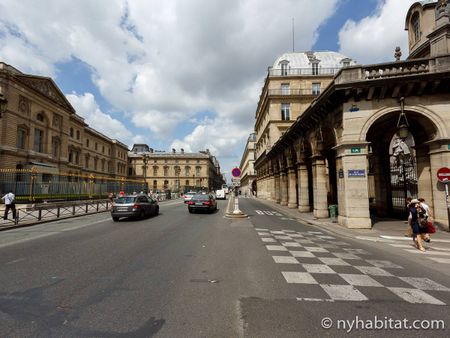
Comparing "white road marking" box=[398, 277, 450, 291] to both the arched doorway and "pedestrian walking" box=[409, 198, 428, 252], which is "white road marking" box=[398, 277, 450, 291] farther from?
the arched doorway

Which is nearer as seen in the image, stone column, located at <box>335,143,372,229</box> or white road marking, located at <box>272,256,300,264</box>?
white road marking, located at <box>272,256,300,264</box>

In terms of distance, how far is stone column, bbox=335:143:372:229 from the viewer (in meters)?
11.8

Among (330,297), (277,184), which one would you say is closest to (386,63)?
(330,297)

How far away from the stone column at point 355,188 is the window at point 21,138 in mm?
40420

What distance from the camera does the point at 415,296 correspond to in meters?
4.20

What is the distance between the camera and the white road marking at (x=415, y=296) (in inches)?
157

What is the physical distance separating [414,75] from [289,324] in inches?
508

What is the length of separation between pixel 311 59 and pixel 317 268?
159ft

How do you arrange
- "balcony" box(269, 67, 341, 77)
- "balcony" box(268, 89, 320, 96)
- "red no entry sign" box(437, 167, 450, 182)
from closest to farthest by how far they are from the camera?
1. "red no entry sign" box(437, 167, 450, 182)
2. "balcony" box(268, 89, 320, 96)
3. "balcony" box(269, 67, 341, 77)

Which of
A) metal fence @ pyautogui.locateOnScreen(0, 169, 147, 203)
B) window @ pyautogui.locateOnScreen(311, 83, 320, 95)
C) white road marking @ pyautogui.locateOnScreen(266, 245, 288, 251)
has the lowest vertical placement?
white road marking @ pyautogui.locateOnScreen(266, 245, 288, 251)

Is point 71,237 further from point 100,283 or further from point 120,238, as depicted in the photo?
point 100,283

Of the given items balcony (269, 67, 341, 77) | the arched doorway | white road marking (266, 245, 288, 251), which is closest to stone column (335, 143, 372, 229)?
the arched doorway

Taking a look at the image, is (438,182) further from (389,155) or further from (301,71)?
(301,71)

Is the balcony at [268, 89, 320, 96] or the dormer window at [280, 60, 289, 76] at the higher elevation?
the dormer window at [280, 60, 289, 76]
